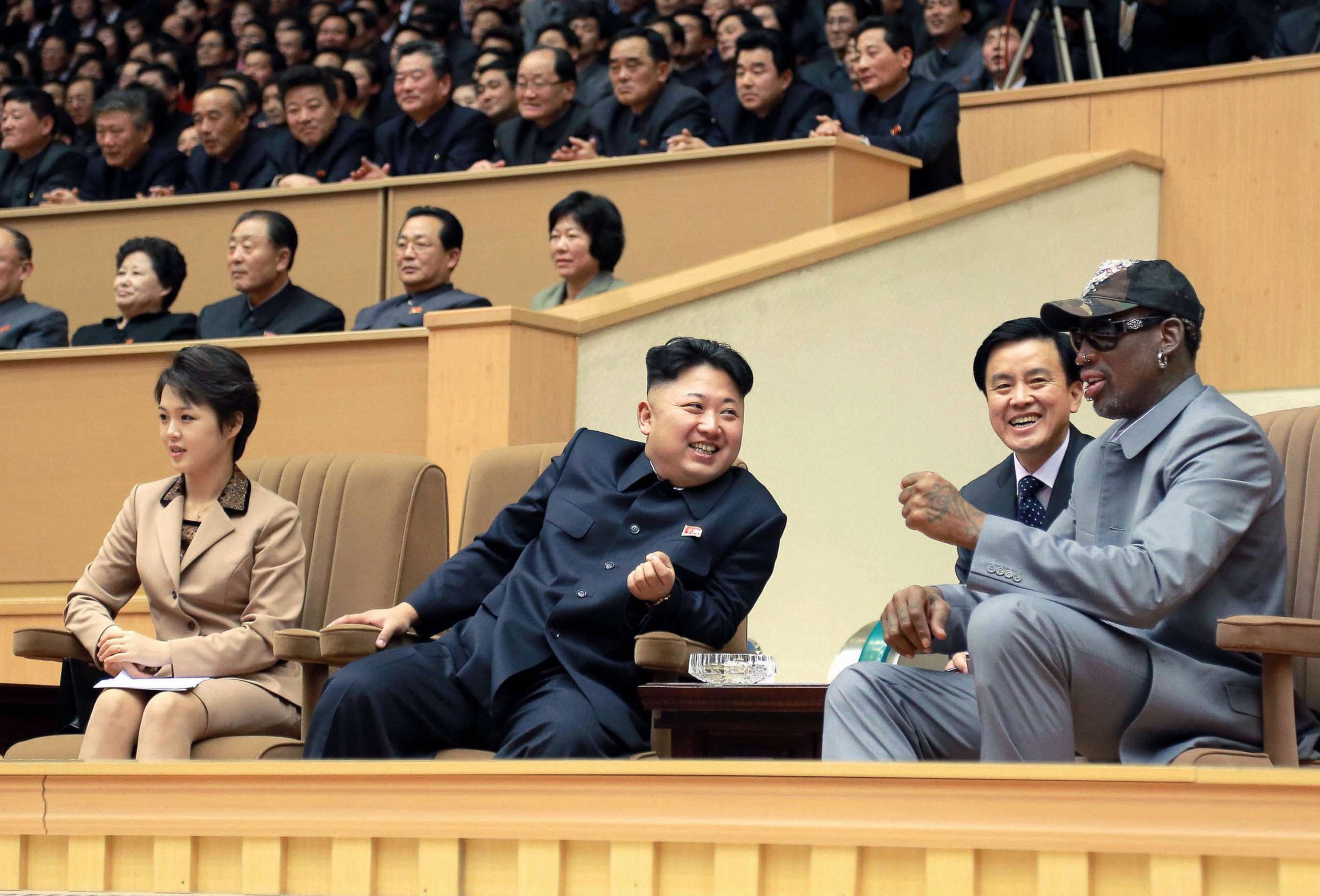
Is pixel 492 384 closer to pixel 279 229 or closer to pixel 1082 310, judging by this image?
pixel 279 229

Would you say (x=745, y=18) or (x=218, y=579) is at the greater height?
(x=745, y=18)

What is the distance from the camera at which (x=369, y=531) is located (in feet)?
9.80

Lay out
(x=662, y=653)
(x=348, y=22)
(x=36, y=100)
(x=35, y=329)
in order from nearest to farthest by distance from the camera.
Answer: (x=662, y=653), (x=35, y=329), (x=36, y=100), (x=348, y=22)

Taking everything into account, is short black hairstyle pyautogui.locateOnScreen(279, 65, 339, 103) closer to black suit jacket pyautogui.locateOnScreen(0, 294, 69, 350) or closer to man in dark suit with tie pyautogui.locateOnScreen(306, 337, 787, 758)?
black suit jacket pyautogui.locateOnScreen(0, 294, 69, 350)

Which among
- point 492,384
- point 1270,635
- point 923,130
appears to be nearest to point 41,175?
point 923,130

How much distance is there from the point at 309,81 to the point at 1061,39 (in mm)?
2417

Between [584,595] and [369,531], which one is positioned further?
[369,531]

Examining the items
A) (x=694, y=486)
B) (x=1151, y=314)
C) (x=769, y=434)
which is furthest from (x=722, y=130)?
(x=1151, y=314)

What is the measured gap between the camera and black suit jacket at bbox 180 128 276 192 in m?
6.07

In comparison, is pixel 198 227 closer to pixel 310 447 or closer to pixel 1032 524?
pixel 310 447

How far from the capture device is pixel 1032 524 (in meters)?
2.68

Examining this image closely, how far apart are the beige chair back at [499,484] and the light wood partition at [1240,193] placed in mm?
2405

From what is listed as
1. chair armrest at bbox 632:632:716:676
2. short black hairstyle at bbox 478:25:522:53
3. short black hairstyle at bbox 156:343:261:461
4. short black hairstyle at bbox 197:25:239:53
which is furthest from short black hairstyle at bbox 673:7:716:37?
chair armrest at bbox 632:632:716:676

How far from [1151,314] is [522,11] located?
17.8ft
